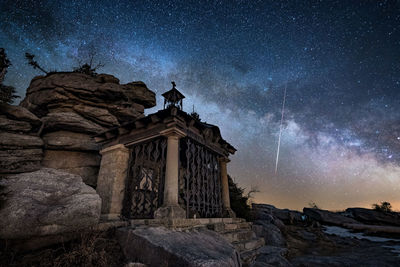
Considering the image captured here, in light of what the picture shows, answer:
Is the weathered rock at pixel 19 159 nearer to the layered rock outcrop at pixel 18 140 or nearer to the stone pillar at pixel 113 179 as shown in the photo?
the layered rock outcrop at pixel 18 140

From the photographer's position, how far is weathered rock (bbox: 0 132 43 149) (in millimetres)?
6520

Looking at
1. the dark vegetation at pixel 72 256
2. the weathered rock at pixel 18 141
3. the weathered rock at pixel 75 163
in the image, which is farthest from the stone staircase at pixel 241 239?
the weathered rock at pixel 18 141

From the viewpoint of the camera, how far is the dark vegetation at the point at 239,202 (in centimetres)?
979

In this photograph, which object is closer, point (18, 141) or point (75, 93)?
point (18, 141)

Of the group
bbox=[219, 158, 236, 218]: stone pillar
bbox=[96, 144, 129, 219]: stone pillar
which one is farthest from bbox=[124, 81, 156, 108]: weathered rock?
bbox=[219, 158, 236, 218]: stone pillar

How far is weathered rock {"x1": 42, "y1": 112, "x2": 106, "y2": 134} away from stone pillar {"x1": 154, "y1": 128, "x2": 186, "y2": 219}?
5.17 meters

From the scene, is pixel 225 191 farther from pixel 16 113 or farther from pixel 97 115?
pixel 16 113

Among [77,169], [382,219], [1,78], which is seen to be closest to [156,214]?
[77,169]

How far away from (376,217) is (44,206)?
25.3 metres

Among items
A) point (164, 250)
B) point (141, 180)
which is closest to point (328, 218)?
point (141, 180)

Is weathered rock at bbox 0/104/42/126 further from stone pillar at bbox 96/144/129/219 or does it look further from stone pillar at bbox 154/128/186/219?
stone pillar at bbox 154/128/186/219

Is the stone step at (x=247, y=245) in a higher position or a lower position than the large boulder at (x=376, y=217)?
higher

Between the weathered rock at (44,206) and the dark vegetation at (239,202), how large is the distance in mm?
8399

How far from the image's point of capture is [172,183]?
16.5 ft
